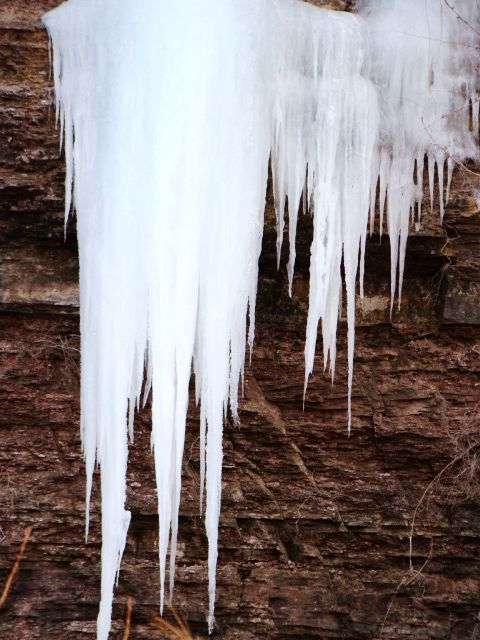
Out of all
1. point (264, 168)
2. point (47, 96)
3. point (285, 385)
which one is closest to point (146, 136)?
point (264, 168)

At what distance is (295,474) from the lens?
365 centimetres

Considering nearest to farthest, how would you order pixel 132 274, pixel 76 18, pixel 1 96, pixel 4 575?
pixel 132 274 → pixel 76 18 → pixel 1 96 → pixel 4 575

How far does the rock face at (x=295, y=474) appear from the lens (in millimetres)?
3541

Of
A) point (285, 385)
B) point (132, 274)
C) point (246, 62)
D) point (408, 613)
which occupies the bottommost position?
point (408, 613)

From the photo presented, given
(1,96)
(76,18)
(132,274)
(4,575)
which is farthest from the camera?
(4,575)

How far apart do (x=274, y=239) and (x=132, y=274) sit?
87 centimetres

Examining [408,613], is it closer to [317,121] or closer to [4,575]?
[4,575]

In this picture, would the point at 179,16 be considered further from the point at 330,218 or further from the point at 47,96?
the point at 330,218

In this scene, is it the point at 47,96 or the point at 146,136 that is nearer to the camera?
the point at 146,136

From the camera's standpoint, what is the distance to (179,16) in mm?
2883

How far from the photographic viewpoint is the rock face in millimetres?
3541

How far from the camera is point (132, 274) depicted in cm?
281

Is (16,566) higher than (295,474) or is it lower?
lower

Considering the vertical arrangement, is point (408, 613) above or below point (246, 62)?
below
